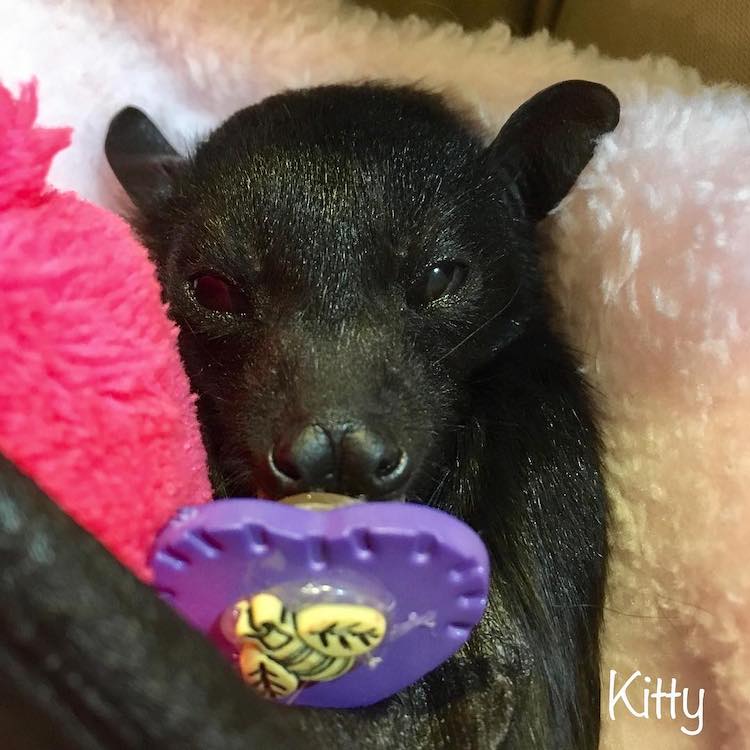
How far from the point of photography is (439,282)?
966mm

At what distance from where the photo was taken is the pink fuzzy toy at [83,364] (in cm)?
55

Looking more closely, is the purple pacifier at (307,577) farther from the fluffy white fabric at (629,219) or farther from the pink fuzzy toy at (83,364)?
the fluffy white fabric at (629,219)

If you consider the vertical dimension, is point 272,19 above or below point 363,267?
above

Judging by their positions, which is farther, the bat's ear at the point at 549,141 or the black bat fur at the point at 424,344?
the bat's ear at the point at 549,141

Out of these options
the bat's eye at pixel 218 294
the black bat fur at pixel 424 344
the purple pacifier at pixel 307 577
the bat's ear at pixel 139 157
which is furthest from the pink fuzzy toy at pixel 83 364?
the bat's ear at pixel 139 157

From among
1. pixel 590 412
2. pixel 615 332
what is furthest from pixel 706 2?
pixel 590 412

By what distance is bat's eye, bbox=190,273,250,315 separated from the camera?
96cm

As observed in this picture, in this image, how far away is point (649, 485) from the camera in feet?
3.31

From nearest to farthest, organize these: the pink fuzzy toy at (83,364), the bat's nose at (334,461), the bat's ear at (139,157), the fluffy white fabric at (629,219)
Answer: the pink fuzzy toy at (83,364) → the bat's nose at (334,461) → the fluffy white fabric at (629,219) → the bat's ear at (139,157)

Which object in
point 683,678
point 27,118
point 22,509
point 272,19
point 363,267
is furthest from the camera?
point 272,19

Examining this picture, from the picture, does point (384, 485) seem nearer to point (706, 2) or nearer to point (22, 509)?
point (22, 509)

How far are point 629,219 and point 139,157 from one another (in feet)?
1.78

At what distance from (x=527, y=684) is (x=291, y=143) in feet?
1.77

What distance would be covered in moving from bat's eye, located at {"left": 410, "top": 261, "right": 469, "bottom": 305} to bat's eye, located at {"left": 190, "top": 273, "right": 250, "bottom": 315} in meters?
0.16
